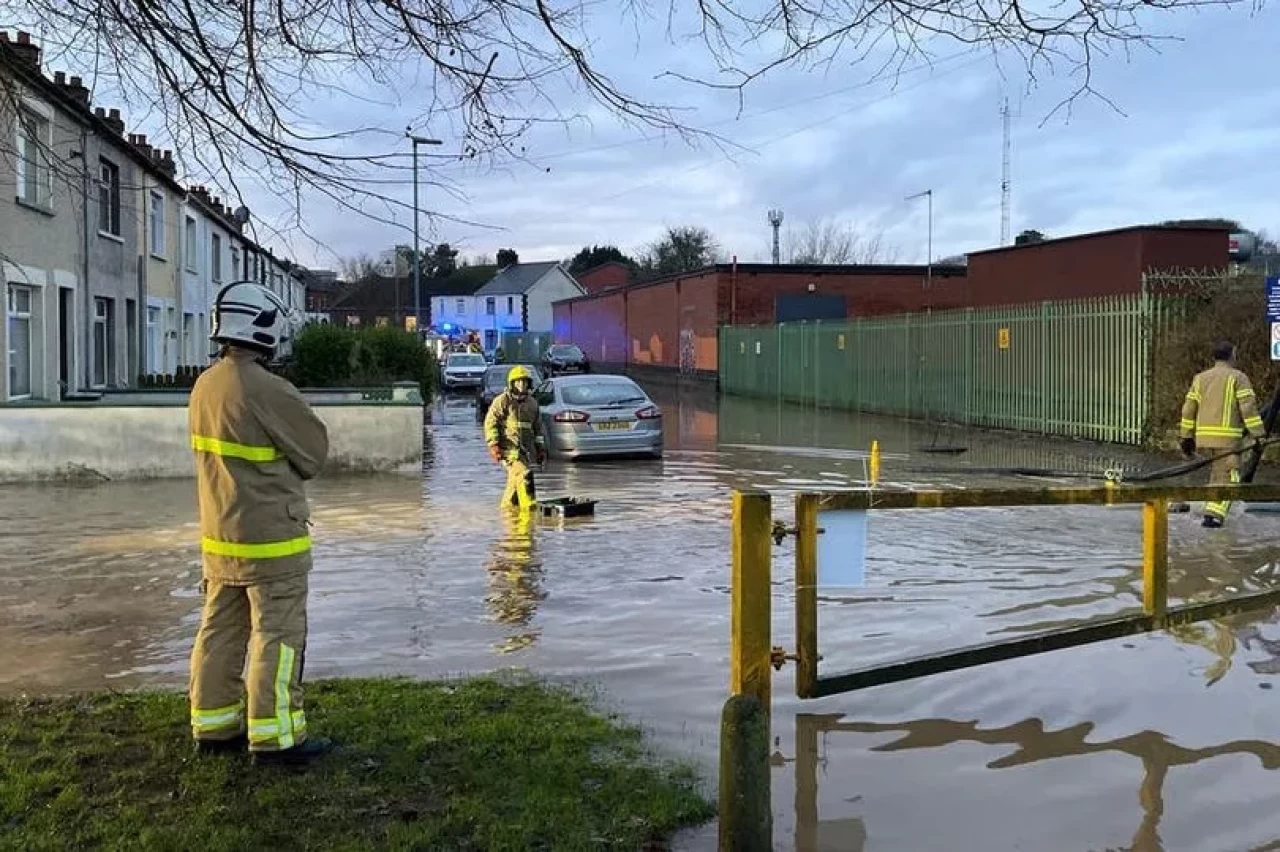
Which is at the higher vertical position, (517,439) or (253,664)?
(517,439)

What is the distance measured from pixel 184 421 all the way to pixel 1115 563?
36.8ft

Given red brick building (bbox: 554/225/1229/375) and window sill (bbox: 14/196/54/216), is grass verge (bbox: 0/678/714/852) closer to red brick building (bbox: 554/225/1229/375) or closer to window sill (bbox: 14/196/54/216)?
window sill (bbox: 14/196/54/216)

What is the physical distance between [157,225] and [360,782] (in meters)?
24.4

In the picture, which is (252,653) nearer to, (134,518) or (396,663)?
(396,663)

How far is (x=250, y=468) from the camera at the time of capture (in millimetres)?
4812

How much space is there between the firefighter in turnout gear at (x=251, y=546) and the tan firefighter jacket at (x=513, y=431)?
7127 millimetres

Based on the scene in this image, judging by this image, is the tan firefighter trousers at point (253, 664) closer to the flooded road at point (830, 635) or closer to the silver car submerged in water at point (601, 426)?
the flooded road at point (830, 635)

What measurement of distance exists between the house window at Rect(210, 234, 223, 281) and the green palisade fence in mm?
15859

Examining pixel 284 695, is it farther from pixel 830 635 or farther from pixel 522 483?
pixel 522 483

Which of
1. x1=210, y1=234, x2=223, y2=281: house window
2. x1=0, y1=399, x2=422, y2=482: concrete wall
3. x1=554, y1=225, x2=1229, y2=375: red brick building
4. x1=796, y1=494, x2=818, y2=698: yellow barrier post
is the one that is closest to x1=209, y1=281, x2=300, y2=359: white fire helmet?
x1=796, y1=494, x2=818, y2=698: yellow barrier post

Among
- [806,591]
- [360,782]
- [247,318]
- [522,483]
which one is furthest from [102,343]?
[806,591]

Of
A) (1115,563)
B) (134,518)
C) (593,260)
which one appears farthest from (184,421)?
(593,260)

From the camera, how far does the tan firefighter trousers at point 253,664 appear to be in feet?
15.4

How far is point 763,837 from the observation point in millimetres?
3869
